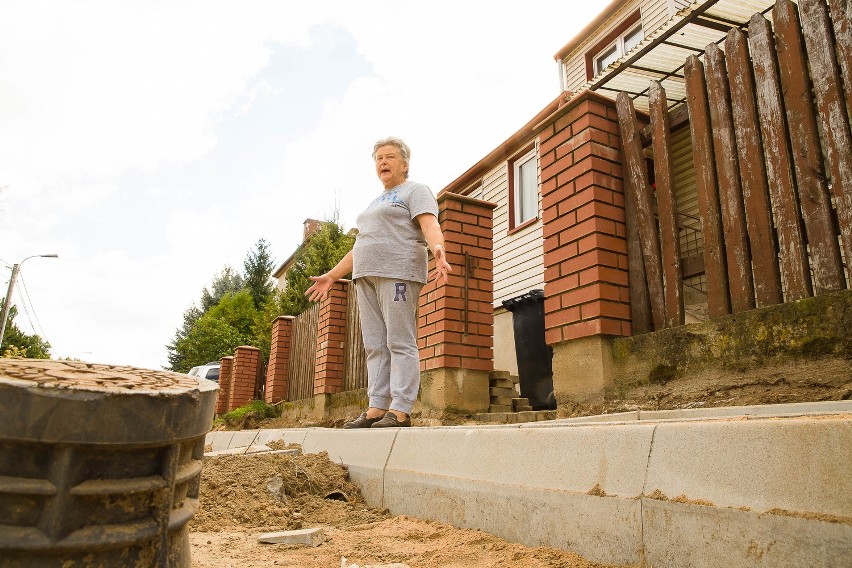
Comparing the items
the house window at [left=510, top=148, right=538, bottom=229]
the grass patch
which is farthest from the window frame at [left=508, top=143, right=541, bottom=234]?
the grass patch

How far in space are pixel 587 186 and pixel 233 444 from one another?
4.49 metres

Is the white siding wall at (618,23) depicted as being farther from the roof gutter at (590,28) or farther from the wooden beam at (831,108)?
the wooden beam at (831,108)

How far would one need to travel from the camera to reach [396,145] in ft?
12.2

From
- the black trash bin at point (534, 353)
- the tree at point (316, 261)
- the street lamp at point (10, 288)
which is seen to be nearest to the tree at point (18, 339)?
the street lamp at point (10, 288)

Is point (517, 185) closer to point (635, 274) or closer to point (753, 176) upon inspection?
point (635, 274)

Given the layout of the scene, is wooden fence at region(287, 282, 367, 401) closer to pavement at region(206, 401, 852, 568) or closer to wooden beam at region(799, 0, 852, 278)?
pavement at region(206, 401, 852, 568)

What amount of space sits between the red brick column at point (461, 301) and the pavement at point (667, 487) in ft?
6.24

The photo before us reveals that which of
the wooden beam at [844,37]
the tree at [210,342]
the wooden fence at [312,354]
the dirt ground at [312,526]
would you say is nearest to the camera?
the dirt ground at [312,526]

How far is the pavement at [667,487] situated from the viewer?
113 cm

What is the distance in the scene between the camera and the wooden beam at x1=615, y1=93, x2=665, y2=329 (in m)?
3.02

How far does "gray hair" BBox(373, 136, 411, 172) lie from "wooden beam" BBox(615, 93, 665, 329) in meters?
1.33

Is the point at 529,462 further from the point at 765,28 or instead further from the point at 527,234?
the point at 527,234

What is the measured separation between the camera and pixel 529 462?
186 centimetres

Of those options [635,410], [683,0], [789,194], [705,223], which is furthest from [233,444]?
[683,0]
